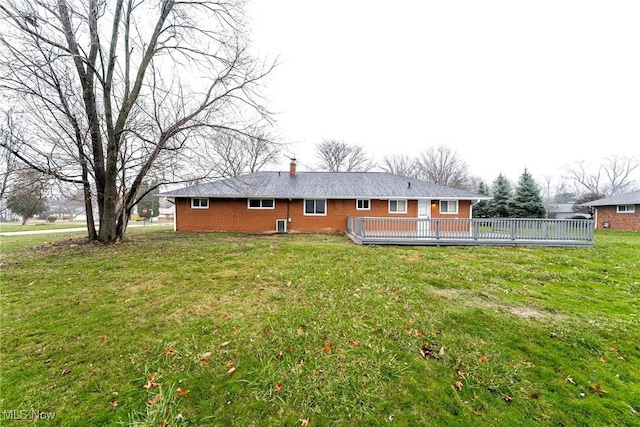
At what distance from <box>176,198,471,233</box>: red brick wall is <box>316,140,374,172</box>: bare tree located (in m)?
20.8

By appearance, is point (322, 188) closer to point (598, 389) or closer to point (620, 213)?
point (598, 389)

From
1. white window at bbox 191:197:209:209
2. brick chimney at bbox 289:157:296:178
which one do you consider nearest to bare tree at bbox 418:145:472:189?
brick chimney at bbox 289:157:296:178

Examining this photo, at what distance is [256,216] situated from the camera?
16.0 m

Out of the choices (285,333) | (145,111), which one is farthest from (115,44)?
(285,333)

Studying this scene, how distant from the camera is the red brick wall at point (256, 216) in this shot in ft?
51.8

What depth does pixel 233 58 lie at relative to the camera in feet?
33.0

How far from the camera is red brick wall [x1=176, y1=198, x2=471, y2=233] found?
621 inches

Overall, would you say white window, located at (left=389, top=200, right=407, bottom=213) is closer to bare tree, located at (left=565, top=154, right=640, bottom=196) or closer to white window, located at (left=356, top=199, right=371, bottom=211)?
white window, located at (left=356, top=199, right=371, bottom=211)

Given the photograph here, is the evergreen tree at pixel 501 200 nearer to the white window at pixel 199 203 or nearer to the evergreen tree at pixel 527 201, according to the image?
the evergreen tree at pixel 527 201

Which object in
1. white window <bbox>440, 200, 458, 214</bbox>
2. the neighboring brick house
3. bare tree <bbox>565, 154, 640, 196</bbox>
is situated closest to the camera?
white window <bbox>440, 200, 458, 214</bbox>

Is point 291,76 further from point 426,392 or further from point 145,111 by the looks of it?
point 426,392

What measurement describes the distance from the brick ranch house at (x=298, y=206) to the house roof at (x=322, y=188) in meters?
0.06

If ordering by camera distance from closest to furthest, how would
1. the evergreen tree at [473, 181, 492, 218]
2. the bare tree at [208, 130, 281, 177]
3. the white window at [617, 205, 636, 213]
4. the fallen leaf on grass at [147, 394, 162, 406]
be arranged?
the fallen leaf on grass at [147, 394, 162, 406], the bare tree at [208, 130, 281, 177], the white window at [617, 205, 636, 213], the evergreen tree at [473, 181, 492, 218]

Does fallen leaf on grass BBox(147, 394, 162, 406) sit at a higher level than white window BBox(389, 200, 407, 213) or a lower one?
lower
